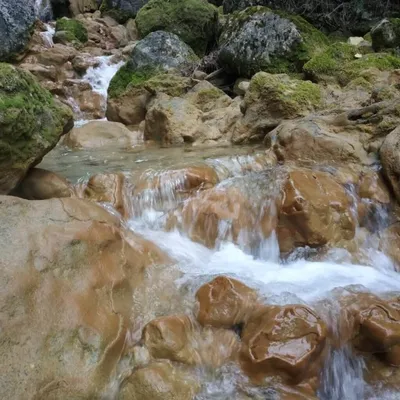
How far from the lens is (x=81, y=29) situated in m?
16.1

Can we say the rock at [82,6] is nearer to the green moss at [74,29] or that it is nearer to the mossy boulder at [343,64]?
the green moss at [74,29]

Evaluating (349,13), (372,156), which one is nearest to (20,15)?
(349,13)

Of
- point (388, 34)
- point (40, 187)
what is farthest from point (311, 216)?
point (388, 34)

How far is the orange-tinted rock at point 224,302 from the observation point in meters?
2.83

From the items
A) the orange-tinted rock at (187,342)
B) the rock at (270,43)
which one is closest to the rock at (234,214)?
the orange-tinted rock at (187,342)

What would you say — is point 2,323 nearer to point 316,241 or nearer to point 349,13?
point 316,241

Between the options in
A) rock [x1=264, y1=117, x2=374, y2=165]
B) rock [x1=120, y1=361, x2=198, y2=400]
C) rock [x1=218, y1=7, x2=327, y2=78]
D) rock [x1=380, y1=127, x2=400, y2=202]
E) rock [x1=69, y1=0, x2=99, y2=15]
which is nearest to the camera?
rock [x1=120, y1=361, x2=198, y2=400]

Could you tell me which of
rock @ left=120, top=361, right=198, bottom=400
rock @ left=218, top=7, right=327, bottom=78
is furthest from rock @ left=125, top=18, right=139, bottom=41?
rock @ left=120, top=361, right=198, bottom=400

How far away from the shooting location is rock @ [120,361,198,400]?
228cm

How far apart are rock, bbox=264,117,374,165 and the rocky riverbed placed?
0.02m

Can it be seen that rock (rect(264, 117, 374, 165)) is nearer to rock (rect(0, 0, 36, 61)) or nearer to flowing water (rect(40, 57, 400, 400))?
flowing water (rect(40, 57, 400, 400))

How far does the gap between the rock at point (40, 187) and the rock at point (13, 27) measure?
9680 mm

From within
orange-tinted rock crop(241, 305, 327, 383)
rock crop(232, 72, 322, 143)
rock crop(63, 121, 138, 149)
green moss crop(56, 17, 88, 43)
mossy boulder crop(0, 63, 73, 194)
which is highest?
mossy boulder crop(0, 63, 73, 194)

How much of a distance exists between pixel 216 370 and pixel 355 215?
250 cm
